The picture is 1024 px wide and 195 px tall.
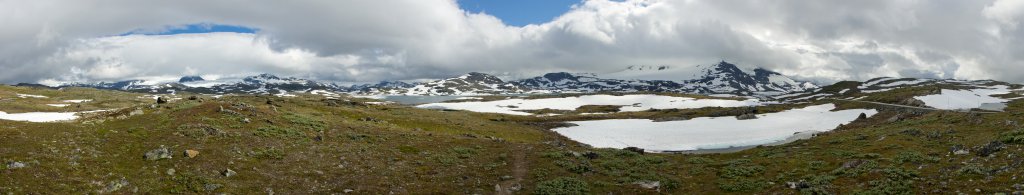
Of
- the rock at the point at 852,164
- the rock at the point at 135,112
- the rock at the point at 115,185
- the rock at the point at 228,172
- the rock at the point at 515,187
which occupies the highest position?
the rock at the point at 135,112

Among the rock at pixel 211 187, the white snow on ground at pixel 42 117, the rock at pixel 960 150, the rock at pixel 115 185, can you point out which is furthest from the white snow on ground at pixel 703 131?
the white snow on ground at pixel 42 117

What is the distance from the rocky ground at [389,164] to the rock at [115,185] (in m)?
0.04

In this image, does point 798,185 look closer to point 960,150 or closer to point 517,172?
point 960,150

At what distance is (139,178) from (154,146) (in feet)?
20.0

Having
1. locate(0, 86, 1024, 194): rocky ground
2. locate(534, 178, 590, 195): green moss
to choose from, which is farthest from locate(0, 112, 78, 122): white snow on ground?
locate(534, 178, 590, 195): green moss

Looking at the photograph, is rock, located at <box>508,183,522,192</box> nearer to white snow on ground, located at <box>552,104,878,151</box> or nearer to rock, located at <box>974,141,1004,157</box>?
rock, located at <box>974,141,1004,157</box>

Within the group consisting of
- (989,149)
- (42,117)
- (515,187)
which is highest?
(42,117)

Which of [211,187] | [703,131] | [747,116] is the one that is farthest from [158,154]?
[747,116]

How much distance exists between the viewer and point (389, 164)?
34094 mm

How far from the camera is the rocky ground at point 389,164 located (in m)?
24.5

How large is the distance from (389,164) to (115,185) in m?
14.4

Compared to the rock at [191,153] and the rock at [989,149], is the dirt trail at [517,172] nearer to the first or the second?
the rock at [191,153]

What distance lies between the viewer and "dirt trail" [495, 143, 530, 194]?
29500mm

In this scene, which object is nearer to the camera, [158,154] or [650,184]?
[158,154]
